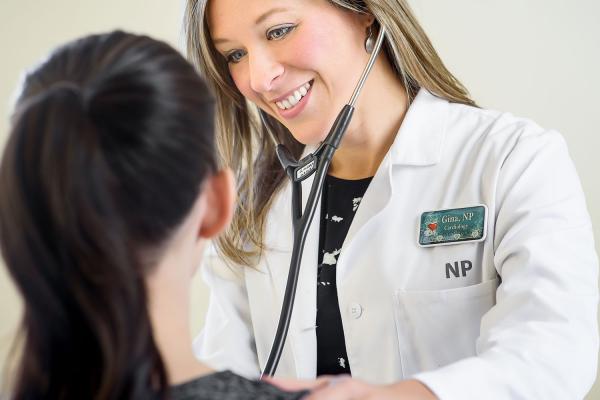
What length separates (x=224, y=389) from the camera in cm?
63

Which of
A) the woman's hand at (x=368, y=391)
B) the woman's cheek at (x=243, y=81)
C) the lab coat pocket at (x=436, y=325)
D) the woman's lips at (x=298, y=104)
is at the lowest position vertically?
the lab coat pocket at (x=436, y=325)

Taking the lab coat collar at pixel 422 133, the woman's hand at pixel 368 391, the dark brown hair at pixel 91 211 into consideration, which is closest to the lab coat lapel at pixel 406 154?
the lab coat collar at pixel 422 133

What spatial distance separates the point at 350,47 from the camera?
4.09 feet

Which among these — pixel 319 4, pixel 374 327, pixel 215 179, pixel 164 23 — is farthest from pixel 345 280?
pixel 164 23

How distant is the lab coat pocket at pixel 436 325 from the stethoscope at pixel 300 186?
0.18 meters

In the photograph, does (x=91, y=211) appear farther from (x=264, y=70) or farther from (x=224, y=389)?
(x=264, y=70)

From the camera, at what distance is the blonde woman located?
3.28 feet

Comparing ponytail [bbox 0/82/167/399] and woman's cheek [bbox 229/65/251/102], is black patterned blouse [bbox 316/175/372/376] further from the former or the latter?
ponytail [bbox 0/82/167/399]

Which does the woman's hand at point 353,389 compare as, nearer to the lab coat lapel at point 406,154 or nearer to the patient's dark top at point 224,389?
the patient's dark top at point 224,389

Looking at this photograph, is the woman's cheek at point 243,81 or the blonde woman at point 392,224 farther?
the woman's cheek at point 243,81

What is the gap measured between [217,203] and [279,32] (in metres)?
0.57

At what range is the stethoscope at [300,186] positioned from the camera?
3.41 ft

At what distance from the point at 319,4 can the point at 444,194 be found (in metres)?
0.36

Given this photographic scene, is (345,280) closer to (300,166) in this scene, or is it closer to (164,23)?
(300,166)
